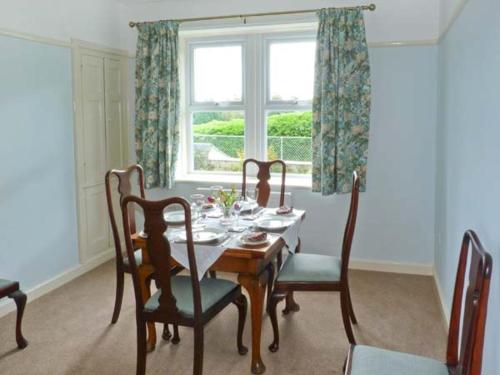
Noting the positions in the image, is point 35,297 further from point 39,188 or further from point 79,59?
point 79,59

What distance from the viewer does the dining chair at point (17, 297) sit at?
2.91 m

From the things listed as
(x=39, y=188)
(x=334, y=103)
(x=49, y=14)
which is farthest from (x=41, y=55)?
(x=334, y=103)

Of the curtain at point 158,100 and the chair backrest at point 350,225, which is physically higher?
the curtain at point 158,100

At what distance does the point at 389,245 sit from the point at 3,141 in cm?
330

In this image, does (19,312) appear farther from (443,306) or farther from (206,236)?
(443,306)

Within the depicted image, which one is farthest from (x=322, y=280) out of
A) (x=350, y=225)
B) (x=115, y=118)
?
(x=115, y=118)

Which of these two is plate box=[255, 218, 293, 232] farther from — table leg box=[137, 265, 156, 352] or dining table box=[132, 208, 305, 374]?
table leg box=[137, 265, 156, 352]

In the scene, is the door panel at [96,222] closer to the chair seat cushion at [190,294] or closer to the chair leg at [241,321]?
the chair seat cushion at [190,294]

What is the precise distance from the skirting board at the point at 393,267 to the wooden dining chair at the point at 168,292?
2086mm

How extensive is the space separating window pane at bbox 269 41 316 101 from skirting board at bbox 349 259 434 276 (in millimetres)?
1633

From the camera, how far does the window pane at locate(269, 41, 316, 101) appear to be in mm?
4625

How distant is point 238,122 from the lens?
4.91 m

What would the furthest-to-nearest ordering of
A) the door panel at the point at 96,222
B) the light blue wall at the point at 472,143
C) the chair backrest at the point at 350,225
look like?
the door panel at the point at 96,222, the chair backrest at the point at 350,225, the light blue wall at the point at 472,143

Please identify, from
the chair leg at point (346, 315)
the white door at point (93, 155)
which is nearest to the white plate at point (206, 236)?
the chair leg at point (346, 315)
